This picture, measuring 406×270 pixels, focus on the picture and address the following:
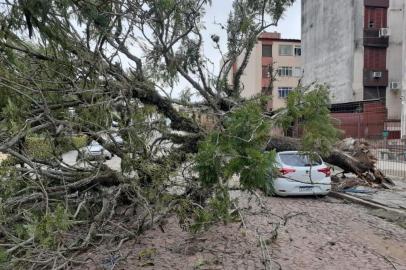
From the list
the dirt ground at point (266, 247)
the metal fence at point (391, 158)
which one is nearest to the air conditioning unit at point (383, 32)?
the metal fence at point (391, 158)

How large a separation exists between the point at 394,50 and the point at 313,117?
1291 inches

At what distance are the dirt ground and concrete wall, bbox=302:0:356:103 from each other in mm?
24322

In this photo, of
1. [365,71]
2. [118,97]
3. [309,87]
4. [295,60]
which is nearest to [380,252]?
[309,87]

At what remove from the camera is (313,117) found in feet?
19.2

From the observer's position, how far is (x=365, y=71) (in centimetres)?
3400

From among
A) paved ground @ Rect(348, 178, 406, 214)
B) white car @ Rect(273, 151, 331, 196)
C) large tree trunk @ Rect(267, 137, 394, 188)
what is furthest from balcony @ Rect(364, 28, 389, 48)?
white car @ Rect(273, 151, 331, 196)

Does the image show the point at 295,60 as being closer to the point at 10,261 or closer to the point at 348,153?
the point at 348,153

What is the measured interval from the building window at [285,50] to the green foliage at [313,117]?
4781 centimetres

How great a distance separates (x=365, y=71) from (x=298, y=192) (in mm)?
23282

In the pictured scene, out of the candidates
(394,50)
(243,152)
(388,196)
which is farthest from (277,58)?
(243,152)

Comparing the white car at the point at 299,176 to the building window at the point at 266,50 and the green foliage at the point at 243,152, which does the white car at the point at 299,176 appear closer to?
the green foliage at the point at 243,152

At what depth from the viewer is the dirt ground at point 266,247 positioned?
7.02 m

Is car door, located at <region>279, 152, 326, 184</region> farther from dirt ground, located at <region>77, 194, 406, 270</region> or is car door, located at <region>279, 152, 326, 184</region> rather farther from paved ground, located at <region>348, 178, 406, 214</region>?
dirt ground, located at <region>77, 194, 406, 270</region>

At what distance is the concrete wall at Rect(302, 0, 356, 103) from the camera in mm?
34406
